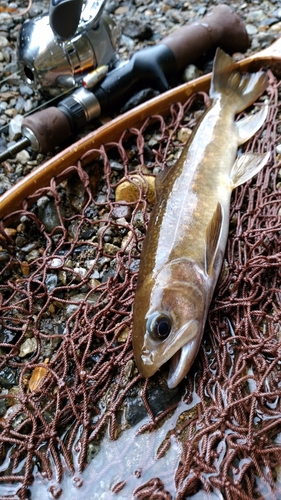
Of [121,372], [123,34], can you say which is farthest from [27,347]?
[123,34]

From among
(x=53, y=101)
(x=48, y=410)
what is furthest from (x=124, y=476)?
(x=53, y=101)

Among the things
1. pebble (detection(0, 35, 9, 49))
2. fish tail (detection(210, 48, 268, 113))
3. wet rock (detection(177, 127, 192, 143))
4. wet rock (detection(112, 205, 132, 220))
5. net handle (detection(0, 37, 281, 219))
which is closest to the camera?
net handle (detection(0, 37, 281, 219))

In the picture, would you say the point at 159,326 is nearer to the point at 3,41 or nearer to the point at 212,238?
the point at 212,238

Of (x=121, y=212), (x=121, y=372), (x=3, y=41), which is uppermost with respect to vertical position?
(x=3, y=41)

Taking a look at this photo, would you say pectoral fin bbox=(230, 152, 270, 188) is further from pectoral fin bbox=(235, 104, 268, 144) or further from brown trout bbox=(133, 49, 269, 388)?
pectoral fin bbox=(235, 104, 268, 144)

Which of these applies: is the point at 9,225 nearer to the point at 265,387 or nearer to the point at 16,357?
the point at 16,357

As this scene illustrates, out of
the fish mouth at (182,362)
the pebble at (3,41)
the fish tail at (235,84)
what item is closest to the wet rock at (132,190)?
the fish tail at (235,84)

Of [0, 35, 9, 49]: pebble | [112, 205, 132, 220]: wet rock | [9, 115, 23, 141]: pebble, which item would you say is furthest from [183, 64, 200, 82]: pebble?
[0, 35, 9, 49]: pebble
